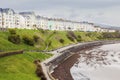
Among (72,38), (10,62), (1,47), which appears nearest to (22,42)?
(1,47)

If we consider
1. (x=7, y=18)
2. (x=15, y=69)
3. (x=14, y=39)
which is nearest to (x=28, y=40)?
(x=14, y=39)

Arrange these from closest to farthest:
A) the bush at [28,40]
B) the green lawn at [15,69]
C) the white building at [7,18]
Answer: the green lawn at [15,69] → the bush at [28,40] → the white building at [7,18]

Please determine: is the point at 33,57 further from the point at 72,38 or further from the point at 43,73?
the point at 72,38

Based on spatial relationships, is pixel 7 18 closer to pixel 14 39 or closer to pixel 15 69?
pixel 14 39

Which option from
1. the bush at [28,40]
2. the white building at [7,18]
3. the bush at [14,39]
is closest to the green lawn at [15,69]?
the bush at [14,39]

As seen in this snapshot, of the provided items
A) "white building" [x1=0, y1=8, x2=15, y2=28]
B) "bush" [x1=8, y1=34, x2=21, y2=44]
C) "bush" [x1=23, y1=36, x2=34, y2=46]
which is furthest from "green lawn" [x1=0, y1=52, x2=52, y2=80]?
"white building" [x1=0, y1=8, x2=15, y2=28]

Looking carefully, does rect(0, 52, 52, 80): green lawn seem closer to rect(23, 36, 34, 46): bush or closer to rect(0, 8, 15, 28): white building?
rect(23, 36, 34, 46): bush

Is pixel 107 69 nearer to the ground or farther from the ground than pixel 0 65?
nearer to the ground

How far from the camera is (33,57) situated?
86.7m

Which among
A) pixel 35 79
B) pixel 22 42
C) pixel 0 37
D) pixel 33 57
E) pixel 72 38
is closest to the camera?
→ pixel 35 79

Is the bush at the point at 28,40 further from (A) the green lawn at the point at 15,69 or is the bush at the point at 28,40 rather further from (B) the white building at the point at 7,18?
(B) the white building at the point at 7,18

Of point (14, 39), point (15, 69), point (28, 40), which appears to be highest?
point (14, 39)

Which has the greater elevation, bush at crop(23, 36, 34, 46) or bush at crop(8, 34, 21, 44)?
bush at crop(8, 34, 21, 44)

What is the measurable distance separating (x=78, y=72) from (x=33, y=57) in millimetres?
13667
